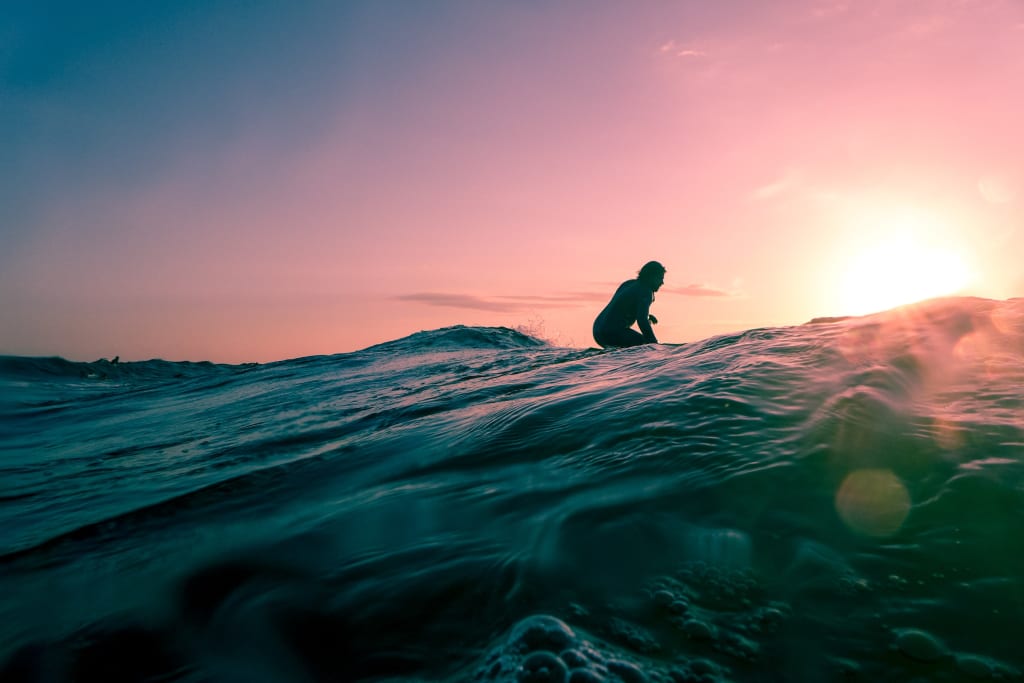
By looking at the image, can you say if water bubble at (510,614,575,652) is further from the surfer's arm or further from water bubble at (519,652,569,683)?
the surfer's arm

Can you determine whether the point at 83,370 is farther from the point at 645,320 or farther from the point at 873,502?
the point at 873,502

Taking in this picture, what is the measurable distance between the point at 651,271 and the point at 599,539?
9.57 m

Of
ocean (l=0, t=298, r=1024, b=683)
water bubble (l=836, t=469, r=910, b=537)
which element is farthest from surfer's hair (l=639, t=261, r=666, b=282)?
water bubble (l=836, t=469, r=910, b=537)

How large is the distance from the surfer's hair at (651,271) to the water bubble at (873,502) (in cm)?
894

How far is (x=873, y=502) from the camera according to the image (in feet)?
6.63

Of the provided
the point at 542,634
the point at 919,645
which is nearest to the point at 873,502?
the point at 919,645

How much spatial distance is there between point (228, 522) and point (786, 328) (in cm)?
532

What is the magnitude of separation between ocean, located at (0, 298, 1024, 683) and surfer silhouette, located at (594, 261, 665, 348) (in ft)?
21.1

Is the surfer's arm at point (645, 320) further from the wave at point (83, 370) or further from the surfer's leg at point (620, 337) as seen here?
the wave at point (83, 370)

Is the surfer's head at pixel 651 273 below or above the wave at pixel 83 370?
above

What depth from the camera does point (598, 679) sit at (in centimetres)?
135

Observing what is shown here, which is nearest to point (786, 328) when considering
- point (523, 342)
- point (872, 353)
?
point (872, 353)

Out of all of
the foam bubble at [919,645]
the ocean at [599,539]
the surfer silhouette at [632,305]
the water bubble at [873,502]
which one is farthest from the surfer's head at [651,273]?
the foam bubble at [919,645]

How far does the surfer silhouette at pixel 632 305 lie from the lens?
10.8 metres
